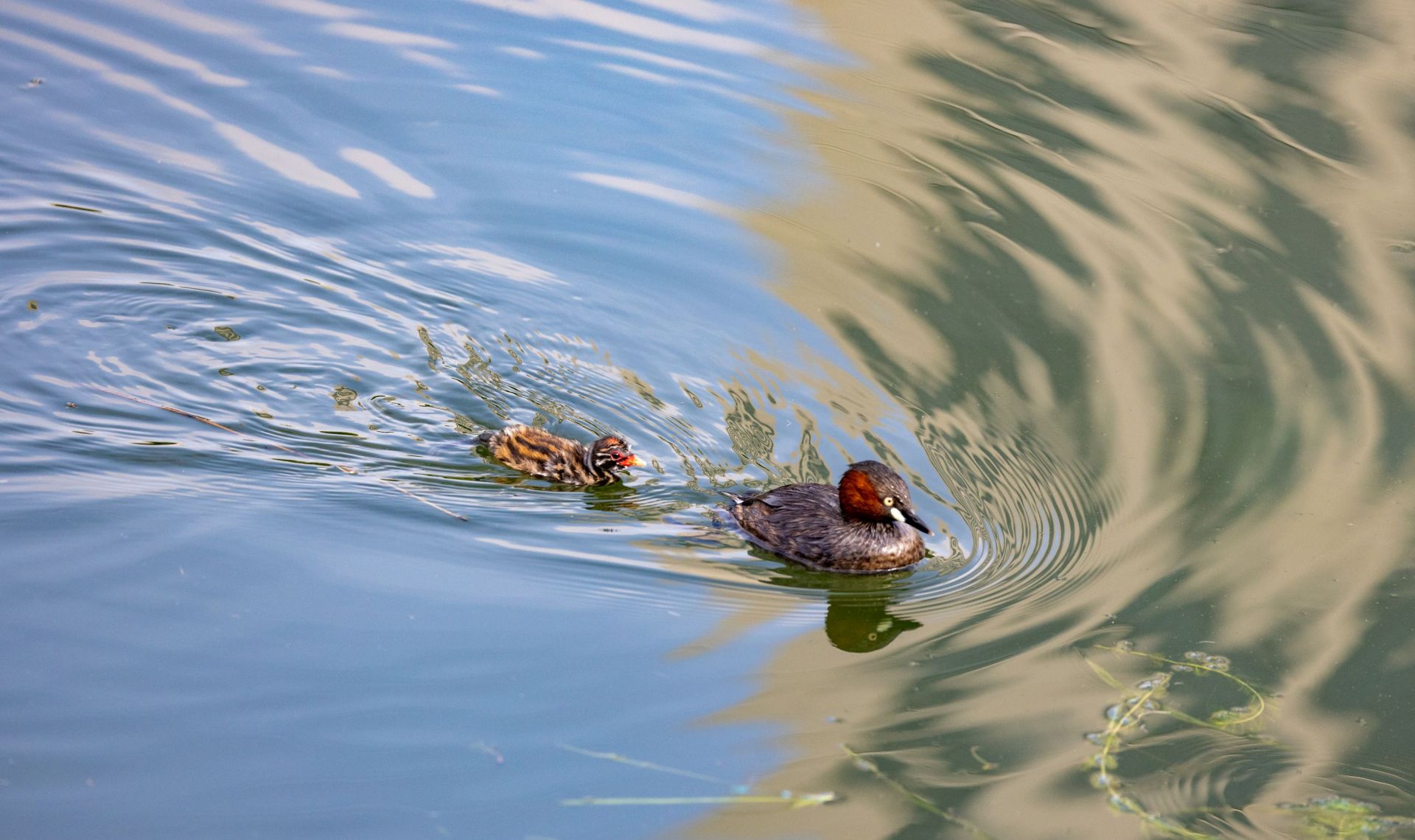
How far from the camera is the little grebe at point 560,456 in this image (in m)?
6.63

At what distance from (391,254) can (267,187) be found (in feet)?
4.00

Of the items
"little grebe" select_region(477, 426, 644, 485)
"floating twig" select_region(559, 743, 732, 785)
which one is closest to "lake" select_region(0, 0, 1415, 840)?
"floating twig" select_region(559, 743, 732, 785)

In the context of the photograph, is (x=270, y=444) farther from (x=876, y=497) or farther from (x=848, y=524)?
(x=876, y=497)

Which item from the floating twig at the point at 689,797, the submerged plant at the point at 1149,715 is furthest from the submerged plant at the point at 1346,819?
the floating twig at the point at 689,797

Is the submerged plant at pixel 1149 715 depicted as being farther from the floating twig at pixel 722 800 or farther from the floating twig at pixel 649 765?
the floating twig at pixel 649 765

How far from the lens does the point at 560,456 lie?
6684mm

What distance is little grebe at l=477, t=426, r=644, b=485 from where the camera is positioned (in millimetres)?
6633

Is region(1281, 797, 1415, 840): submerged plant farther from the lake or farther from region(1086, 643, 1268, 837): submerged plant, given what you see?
region(1086, 643, 1268, 837): submerged plant

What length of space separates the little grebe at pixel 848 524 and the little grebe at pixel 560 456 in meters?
0.76

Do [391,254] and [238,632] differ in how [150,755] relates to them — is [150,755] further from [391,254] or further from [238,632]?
[391,254]

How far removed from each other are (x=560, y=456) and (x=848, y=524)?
4.89 ft

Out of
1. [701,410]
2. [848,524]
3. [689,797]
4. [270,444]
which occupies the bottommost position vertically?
[689,797]

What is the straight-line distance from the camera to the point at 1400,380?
7.47m

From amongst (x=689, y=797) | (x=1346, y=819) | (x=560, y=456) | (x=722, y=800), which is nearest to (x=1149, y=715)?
(x=1346, y=819)
